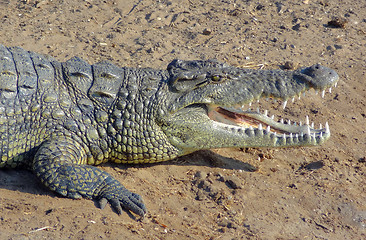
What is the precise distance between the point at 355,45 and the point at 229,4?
240cm

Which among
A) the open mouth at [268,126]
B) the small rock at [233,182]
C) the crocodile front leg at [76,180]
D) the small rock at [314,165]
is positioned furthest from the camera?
the small rock at [314,165]

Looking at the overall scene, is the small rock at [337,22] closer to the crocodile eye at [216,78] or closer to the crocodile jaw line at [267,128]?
the crocodile jaw line at [267,128]

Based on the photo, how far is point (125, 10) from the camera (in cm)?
842

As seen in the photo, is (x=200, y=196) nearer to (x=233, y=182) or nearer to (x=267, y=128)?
(x=233, y=182)

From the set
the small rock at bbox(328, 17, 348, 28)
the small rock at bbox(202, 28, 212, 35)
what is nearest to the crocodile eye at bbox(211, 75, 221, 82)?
the small rock at bbox(202, 28, 212, 35)

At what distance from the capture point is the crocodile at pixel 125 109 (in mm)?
4805

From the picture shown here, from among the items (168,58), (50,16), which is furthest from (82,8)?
(168,58)

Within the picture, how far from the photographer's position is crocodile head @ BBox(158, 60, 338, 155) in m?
5.11

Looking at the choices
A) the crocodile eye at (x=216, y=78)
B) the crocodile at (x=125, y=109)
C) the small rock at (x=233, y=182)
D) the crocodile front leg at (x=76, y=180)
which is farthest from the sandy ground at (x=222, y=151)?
the crocodile eye at (x=216, y=78)

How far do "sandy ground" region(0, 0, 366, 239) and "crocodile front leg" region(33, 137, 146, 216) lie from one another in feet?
0.38

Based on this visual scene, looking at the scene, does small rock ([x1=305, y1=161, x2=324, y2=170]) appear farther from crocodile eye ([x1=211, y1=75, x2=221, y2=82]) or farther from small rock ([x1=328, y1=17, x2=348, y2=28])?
small rock ([x1=328, y1=17, x2=348, y2=28])

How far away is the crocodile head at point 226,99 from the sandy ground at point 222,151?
0.40 metres

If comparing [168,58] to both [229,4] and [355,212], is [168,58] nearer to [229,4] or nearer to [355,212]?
[229,4]

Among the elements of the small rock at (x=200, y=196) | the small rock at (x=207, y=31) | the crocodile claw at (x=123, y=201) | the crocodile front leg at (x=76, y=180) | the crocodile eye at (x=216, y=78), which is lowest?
the small rock at (x=200, y=196)
